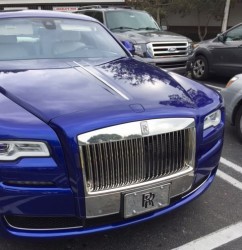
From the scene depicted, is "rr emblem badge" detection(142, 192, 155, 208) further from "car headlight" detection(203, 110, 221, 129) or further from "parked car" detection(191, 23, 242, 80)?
"parked car" detection(191, 23, 242, 80)

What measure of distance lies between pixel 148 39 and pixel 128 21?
143 cm

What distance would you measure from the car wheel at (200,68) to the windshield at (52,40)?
5252 mm

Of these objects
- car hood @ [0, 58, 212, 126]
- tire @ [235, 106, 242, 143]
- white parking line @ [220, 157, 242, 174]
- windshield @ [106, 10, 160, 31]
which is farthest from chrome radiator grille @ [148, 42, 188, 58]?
car hood @ [0, 58, 212, 126]

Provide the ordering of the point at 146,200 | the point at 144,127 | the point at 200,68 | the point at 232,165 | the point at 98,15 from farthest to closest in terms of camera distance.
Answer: the point at 98,15 < the point at 200,68 < the point at 232,165 < the point at 146,200 < the point at 144,127

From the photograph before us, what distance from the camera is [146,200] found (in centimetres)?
248

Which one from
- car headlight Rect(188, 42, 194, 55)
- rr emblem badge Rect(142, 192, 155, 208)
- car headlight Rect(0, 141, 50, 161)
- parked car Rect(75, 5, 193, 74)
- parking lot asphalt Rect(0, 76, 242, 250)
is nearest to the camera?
car headlight Rect(0, 141, 50, 161)

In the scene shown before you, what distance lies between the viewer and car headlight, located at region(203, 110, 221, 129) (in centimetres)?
280

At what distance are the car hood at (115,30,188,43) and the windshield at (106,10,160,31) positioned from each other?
0.42 meters

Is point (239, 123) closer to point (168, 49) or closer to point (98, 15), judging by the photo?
point (168, 49)

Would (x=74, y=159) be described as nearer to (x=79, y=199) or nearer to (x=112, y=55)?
(x=79, y=199)

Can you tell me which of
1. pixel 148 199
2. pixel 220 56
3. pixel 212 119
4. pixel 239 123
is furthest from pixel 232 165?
pixel 220 56

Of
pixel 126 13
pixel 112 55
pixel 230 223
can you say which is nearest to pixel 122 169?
pixel 230 223

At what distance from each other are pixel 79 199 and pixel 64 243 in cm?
68

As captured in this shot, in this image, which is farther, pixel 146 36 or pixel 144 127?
pixel 146 36
